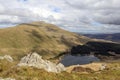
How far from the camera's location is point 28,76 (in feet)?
86.0

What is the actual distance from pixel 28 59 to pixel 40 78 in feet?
Answer: 160

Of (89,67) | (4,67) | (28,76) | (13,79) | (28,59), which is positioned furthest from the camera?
(89,67)

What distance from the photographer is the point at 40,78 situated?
1005 inches

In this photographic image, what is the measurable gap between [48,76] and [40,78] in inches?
63.9

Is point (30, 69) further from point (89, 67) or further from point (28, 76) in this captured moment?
point (89, 67)

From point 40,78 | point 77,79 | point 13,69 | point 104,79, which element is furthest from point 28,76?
point 104,79

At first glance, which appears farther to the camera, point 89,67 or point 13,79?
point 89,67

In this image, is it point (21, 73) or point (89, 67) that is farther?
point (89, 67)

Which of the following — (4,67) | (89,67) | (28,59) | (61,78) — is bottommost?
(89,67)

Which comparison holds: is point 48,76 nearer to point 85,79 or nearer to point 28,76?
point 28,76

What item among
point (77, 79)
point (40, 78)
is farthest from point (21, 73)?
point (77, 79)

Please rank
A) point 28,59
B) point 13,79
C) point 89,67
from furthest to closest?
point 89,67, point 28,59, point 13,79

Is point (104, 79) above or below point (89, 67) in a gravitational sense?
above

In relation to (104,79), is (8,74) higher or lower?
higher
